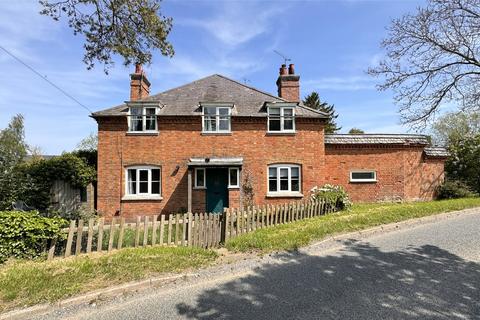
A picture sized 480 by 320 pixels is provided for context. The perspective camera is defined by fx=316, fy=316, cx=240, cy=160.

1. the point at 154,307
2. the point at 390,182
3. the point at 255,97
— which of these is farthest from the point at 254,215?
the point at 390,182

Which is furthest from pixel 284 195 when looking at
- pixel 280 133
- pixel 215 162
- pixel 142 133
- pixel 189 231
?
pixel 189 231

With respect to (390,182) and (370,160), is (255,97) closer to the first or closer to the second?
(370,160)

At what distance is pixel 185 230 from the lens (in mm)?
8656

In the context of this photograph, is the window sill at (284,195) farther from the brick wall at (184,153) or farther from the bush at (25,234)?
the bush at (25,234)

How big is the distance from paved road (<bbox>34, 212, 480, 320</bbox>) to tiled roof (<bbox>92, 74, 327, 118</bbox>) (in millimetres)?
10808

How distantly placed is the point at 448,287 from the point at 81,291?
653 centimetres

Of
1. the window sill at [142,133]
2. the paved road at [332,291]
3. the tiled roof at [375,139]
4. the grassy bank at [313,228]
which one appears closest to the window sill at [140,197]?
the window sill at [142,133]

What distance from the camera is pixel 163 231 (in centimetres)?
859

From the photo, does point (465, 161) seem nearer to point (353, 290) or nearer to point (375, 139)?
point (375, 139)

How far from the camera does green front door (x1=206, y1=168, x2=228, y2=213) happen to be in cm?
1705

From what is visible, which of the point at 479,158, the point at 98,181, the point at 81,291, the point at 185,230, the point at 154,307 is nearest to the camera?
the point at 154,307

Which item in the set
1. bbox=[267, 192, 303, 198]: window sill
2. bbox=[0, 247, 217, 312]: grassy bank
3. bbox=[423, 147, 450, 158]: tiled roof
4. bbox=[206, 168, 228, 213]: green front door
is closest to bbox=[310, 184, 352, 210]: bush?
bbox=[267, 192, 303, 198]: window sill

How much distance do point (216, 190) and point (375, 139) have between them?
9.82 meters

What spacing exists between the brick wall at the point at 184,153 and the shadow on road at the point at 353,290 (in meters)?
9.83
